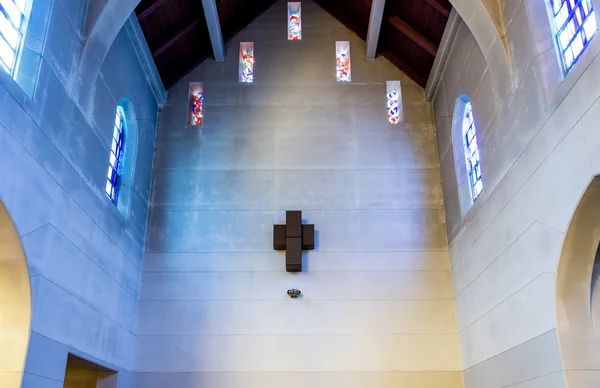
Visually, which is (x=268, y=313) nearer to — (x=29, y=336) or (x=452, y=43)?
(x=29, y=336)

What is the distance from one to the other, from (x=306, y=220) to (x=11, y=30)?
452 centimetres

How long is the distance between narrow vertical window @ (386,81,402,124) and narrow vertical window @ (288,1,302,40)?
1.76 metres

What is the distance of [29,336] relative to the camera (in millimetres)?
4613

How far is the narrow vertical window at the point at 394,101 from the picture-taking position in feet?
29.0

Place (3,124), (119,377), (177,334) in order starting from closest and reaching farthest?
1. (3,124)
2. (119,377)
3. (177,334)

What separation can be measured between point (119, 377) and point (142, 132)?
3.38 metres

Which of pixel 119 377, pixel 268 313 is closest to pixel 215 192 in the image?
pixel 268 313

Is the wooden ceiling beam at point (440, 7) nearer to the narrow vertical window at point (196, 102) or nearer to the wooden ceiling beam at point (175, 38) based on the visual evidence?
the wooden ceiling beam at point (175, 38)

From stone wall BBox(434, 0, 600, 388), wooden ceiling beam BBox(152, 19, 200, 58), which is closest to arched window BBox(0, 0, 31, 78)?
wooden ceiling beam BBox(152, 19, 200, 58)

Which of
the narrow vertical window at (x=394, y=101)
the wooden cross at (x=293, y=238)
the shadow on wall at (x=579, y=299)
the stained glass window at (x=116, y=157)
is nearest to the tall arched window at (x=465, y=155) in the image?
the narrow vertical window at (x=394, y=101)

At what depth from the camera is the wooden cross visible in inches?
299

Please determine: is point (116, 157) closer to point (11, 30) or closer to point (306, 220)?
point (11, 30)

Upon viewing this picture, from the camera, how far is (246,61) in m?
9.21

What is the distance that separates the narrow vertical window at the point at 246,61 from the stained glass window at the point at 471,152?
3.52m
